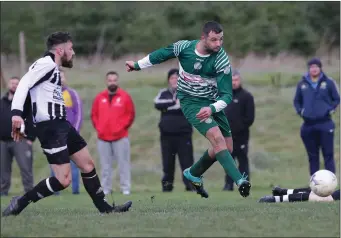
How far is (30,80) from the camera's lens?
9.75 metres

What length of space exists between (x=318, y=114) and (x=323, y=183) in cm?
436

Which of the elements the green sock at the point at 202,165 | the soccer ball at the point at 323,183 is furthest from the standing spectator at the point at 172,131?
the green sock at the point at 202,165

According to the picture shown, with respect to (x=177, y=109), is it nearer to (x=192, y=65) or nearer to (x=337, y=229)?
(x=192, y=65)

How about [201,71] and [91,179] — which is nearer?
[91,179]

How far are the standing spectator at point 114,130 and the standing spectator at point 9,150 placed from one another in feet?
5.30

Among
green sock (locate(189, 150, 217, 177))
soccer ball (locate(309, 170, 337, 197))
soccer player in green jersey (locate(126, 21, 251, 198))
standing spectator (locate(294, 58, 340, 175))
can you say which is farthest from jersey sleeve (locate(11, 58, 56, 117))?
standing spectator (locate(294, 58, 340, 175))

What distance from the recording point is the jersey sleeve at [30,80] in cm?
967

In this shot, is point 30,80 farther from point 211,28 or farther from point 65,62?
point 211,28

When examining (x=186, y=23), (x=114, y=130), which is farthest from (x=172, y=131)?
(x=186, y=23)

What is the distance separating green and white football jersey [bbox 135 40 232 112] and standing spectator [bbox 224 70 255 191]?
6451 millimetres

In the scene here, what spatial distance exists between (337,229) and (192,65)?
3460 millimetres

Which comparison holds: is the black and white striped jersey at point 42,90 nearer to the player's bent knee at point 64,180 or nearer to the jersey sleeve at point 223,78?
the player's bent knee at point 64,180

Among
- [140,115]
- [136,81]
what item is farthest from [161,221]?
[136,81]

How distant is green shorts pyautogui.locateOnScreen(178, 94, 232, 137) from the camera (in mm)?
11180
